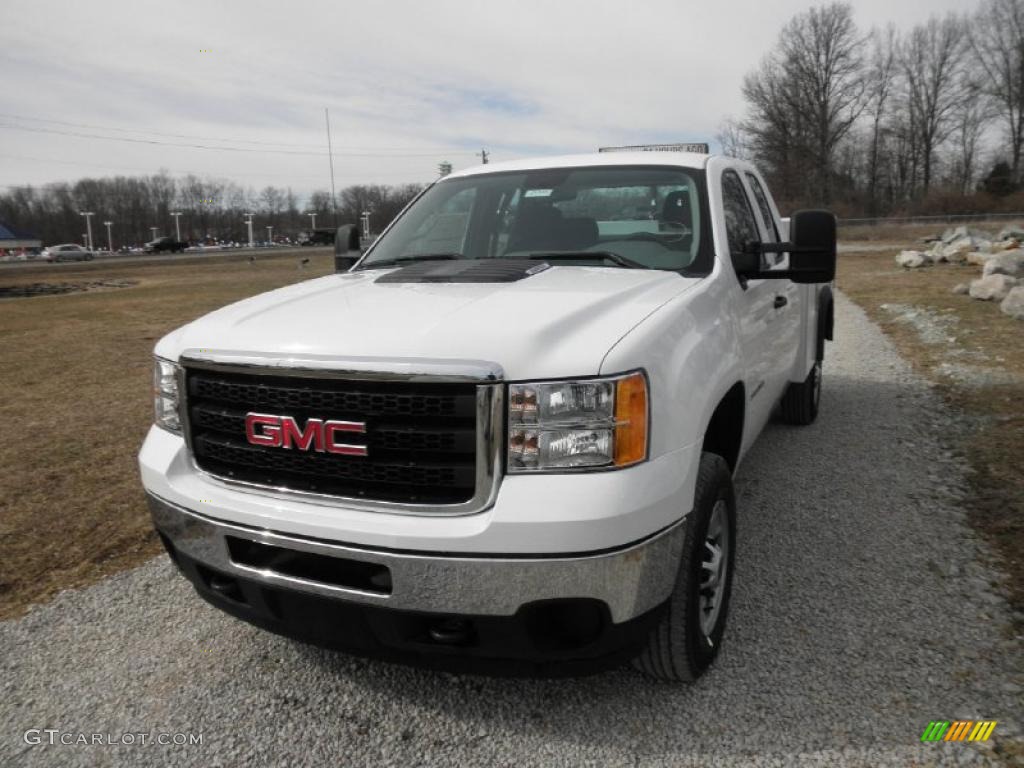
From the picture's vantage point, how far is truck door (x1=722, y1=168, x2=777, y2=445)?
130 inches

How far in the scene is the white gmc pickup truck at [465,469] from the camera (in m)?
2.08

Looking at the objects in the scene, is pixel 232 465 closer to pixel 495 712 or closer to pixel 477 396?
pixel 477 396

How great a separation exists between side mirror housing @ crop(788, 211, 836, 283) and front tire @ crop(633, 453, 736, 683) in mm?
1061

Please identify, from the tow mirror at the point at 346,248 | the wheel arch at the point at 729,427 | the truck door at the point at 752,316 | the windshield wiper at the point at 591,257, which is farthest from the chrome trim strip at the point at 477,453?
the tow mirror at the point at 346,248

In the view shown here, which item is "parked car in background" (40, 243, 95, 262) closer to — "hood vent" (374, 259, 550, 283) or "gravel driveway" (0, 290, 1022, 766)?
"gravel driveway" (0, 290, 1022, 766)

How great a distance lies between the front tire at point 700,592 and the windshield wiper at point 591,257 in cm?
98

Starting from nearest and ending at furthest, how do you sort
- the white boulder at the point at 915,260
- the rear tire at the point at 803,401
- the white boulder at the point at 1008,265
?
the rear tire at the point at 803,401 → the white boulder at the point at 1008,265 → the white boulder at the point at 915,260

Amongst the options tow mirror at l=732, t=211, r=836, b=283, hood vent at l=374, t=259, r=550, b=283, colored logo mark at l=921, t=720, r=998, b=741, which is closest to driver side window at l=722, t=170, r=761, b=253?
tow mirror at l=732, t=211, r=836, b=283

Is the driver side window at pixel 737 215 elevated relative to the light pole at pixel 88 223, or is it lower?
lower

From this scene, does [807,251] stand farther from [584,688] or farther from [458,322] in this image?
[584,688]

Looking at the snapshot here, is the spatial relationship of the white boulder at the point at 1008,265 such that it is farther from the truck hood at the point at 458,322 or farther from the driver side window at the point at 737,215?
the truck hood at the point at 458,322

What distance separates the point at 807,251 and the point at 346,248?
2.44m

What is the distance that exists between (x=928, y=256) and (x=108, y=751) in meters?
23.5

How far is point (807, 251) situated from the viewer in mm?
3160
